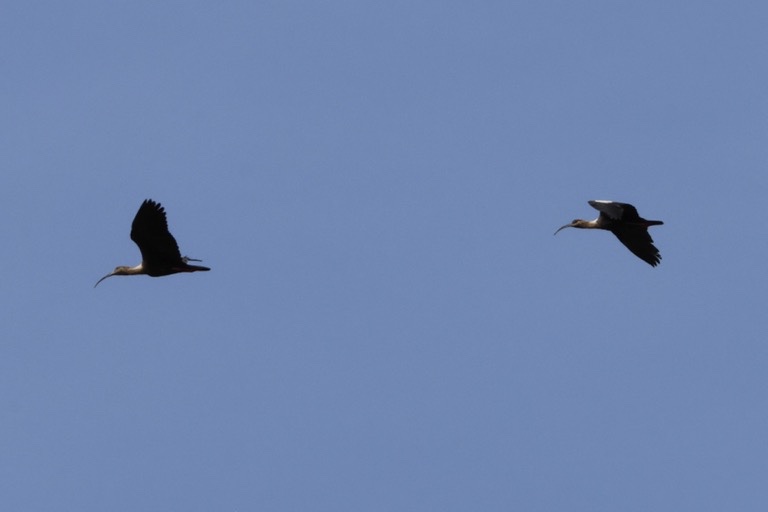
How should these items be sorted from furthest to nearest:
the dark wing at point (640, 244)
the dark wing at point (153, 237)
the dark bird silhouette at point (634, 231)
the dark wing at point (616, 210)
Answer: the dark wing at point (640, 244) < the dark bird silhouette at point (634, 231) < the dark wing at point (616, 210) < the dark wing at point (153, 237)

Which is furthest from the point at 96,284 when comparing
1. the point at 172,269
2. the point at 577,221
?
the point at 577,221

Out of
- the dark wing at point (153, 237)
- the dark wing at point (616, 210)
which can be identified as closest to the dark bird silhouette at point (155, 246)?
the dark wing at point (153, 237)

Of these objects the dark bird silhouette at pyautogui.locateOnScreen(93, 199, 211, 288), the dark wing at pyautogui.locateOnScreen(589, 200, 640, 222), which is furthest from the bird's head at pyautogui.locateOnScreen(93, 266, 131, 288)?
the dark wing at pyautogui.locateOnScreen(589, 200, 640, 222)

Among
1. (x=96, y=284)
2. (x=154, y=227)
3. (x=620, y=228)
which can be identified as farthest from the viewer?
(x=620, y=228)

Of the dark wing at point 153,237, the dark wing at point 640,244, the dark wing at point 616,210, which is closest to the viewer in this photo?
the dark wing at point 153,237

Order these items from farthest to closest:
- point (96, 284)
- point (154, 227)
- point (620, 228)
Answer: point (620, 228)
point (96, 284)
point (154, 227)

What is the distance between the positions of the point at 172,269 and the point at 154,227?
2.47m

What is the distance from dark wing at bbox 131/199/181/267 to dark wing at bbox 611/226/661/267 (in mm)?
13593

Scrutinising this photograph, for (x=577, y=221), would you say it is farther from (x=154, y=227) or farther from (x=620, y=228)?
(x=154, y=227)

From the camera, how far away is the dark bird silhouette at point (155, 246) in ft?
127

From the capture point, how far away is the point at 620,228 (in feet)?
152

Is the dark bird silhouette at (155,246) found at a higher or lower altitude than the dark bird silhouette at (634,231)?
lower

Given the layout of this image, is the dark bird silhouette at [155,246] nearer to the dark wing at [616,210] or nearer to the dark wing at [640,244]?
the dark wing at [616,210]

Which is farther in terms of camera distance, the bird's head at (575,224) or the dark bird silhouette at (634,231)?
the bird's head at (575,224)
